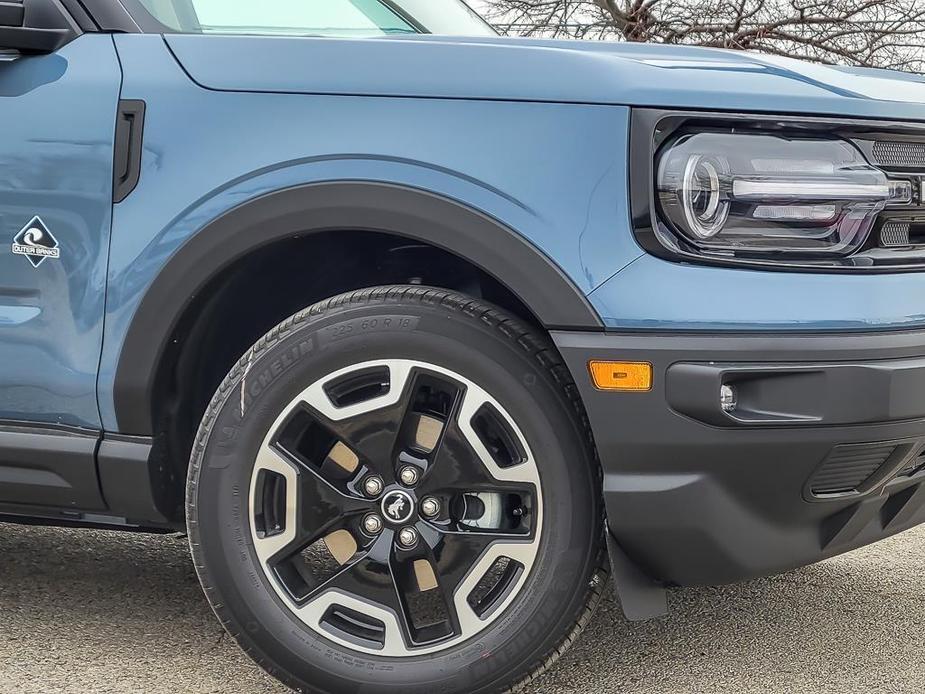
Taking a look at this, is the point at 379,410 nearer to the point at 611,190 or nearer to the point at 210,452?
the point at 210,452

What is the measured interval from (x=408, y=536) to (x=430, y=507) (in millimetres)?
75

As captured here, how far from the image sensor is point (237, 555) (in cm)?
230

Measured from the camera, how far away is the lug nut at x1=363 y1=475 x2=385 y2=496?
2.27m

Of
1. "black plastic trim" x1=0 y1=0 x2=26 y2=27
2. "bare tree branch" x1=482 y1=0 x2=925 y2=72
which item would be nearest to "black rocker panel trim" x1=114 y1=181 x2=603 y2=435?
"black plastic trim" x1=0 y1=0 x2=26 y2=27

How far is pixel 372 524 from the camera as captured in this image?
7.49 feet

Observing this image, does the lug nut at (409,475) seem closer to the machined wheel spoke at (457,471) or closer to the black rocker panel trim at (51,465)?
the machined wheel spoke at (457,471)

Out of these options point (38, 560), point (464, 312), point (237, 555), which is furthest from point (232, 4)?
point (38, 560)

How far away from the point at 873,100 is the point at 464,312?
87cm

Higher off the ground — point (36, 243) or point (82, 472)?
point (36, 243)

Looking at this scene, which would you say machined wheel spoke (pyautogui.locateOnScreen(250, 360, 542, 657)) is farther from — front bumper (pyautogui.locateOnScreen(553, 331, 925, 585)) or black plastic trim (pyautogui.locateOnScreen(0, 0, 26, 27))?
black plastic trim (pyautogui.locateOnScreen(0, 0, 26, 27))

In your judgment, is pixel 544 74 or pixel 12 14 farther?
pixel 12 14

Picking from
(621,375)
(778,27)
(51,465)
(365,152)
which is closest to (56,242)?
(51,465)

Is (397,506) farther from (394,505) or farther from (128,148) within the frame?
(128,148)

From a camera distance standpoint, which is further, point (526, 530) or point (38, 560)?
point (38, 560)
